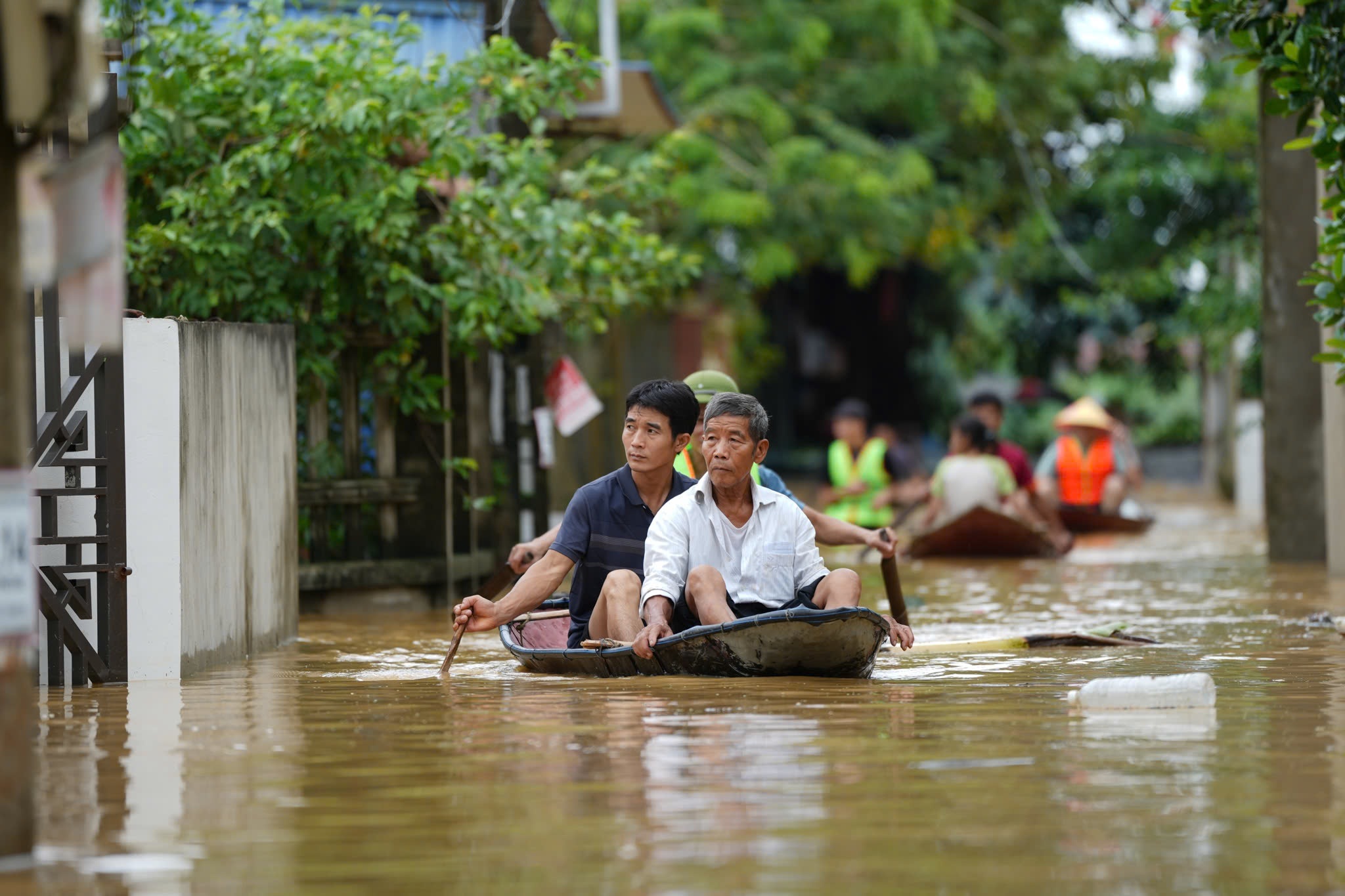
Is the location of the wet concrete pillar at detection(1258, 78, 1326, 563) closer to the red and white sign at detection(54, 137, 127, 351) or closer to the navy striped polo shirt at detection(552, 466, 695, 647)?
the navy striped polo shirt at detection(552, 466, 695, 647)

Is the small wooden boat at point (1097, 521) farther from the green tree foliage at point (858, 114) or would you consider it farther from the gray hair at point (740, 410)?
the gray hair at point (740, 410)

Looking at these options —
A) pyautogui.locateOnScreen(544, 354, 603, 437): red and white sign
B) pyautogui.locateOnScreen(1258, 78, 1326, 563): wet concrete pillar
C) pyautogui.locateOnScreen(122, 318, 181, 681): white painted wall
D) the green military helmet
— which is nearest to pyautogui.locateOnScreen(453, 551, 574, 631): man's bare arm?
pyautogui.locateOnScreen(122, 318, 181, 681): white painted wall

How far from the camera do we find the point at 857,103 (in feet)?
85.8

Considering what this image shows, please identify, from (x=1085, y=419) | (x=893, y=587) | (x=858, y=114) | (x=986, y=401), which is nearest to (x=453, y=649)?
(x=893, y=587)

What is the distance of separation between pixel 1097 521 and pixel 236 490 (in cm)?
1372

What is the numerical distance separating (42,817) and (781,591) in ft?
12.9

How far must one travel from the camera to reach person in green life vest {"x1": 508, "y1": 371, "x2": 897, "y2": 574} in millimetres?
9445

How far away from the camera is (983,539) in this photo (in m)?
18.1

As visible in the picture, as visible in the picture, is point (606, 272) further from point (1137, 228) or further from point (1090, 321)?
point (1090, 321)

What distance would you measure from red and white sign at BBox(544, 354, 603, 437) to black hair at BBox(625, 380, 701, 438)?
657cm

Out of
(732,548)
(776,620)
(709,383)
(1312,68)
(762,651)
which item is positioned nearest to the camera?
(776,620)

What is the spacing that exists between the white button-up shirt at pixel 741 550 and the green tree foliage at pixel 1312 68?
123 inches

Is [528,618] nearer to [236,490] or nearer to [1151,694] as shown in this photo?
[236,490]

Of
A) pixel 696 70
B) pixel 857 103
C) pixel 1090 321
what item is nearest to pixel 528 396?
pixel 696 70
